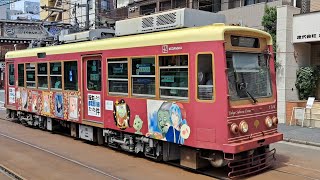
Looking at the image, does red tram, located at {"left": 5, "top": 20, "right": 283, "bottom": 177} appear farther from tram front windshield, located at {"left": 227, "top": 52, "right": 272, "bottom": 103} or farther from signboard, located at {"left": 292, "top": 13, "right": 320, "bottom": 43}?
signboard, located at {"left": 292, "top": 13, "right": 320, "bottom": 43}

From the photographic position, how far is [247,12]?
2286 centimetres

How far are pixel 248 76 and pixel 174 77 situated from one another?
1.57 metres

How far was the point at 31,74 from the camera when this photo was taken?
1566 cm

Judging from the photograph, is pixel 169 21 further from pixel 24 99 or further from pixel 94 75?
pixel 24 99

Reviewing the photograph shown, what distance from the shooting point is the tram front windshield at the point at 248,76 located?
28.0 ft

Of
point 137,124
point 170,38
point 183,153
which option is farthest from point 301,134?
point 170,38

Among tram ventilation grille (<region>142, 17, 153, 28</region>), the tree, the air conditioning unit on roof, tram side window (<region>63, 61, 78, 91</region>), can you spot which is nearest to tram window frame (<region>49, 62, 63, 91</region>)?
tram side window (<region>63, 61, 78, 91</region>)

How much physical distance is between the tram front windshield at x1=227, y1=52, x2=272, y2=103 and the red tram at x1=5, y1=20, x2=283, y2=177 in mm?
21

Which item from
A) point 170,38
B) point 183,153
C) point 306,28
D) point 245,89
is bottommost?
point 183,153

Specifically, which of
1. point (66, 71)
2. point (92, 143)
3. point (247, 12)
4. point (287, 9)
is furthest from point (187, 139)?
point (247, 12)

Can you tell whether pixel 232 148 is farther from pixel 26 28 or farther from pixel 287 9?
pixel 26 28

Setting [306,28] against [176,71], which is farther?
[306,28]

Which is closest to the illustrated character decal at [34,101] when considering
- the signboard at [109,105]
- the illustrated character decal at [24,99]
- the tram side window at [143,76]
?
the illustrated character decal at [24,99]

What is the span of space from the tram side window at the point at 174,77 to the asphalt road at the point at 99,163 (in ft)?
5.55
